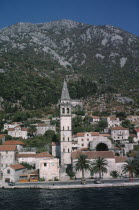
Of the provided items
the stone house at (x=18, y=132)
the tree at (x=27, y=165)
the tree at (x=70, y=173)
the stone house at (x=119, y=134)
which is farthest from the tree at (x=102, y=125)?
the tree at (x=70, y=173)

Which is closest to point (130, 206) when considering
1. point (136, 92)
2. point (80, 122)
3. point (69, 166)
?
point (69, 166)

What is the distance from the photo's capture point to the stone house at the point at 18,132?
10698 cm

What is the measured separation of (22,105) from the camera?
14450 centimetres

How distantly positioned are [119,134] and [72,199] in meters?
61.4

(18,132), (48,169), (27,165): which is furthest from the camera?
(18,132)

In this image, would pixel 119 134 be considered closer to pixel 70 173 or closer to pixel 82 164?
pixel 70 173

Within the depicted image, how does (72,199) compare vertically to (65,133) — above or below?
below

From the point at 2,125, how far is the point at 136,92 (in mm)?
93607

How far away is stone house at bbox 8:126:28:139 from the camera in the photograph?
10698 centimetres

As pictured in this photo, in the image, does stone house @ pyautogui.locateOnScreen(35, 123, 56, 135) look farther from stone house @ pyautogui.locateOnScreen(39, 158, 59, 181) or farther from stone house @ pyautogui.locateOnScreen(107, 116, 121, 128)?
stone house @ pyautogui.locateOnScreen(39, 158, 59, 181)

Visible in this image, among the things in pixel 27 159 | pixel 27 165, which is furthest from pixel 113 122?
pixel 27 165

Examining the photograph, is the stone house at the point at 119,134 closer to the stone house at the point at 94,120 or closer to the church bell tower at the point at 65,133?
the stone house at the point at 94,120

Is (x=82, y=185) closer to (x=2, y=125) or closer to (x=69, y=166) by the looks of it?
(x=69, y=166)

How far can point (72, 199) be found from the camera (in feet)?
147
